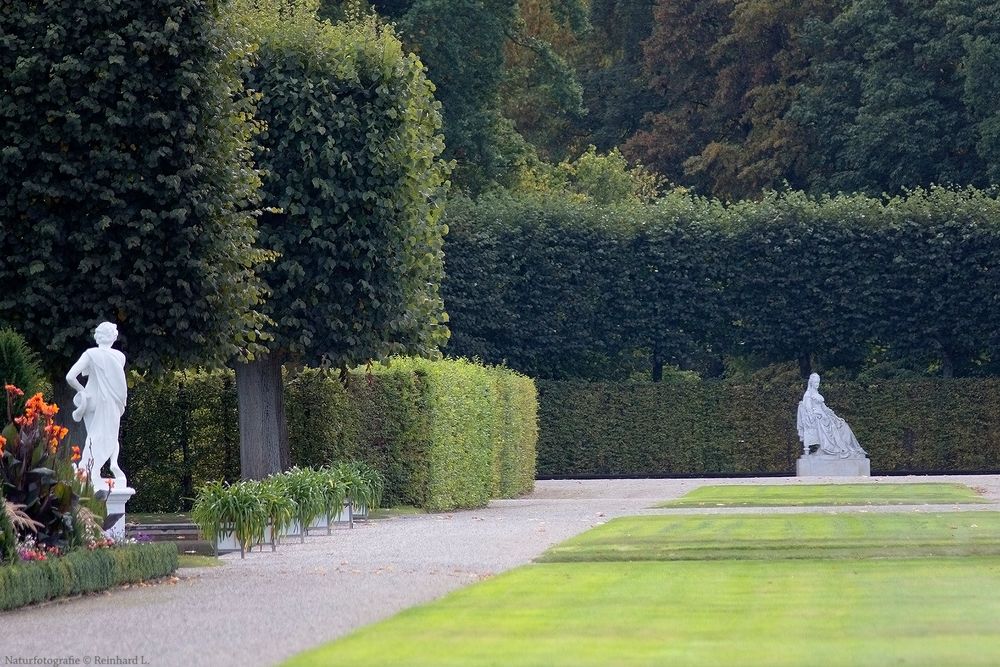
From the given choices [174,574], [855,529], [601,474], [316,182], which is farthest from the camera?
[601,474]

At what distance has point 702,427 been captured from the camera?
4016 centimetres

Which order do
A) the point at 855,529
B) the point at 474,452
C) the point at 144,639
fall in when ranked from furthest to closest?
the point at 474,452, the point at 855,529, the point at 144,639

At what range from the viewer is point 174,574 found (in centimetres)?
1508

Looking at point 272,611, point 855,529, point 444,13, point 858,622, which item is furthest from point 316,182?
point 444,13

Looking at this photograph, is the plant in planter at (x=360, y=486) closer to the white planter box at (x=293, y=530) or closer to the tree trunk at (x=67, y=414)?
the white planter box at (x=293, y=530)

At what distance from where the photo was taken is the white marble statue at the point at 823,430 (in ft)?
125

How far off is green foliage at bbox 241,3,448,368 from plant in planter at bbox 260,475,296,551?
18.0 feet

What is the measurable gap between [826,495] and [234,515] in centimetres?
1265

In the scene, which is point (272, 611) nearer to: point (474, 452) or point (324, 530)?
point (324, 530)

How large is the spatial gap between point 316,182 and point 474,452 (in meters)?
6.62

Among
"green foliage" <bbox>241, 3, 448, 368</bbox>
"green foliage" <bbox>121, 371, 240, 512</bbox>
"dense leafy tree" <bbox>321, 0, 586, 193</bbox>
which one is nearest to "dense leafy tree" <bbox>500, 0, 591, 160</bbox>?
"dense leafy tree" <bbox>321, 0, 586, 193</bbox>

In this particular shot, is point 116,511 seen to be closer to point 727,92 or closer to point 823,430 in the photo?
point 823,430

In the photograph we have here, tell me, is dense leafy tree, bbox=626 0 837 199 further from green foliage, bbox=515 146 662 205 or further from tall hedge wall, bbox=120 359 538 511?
tall hedge wall, bbox=120 359 538 511

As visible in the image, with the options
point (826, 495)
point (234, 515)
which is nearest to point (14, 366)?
point (234, 515)
